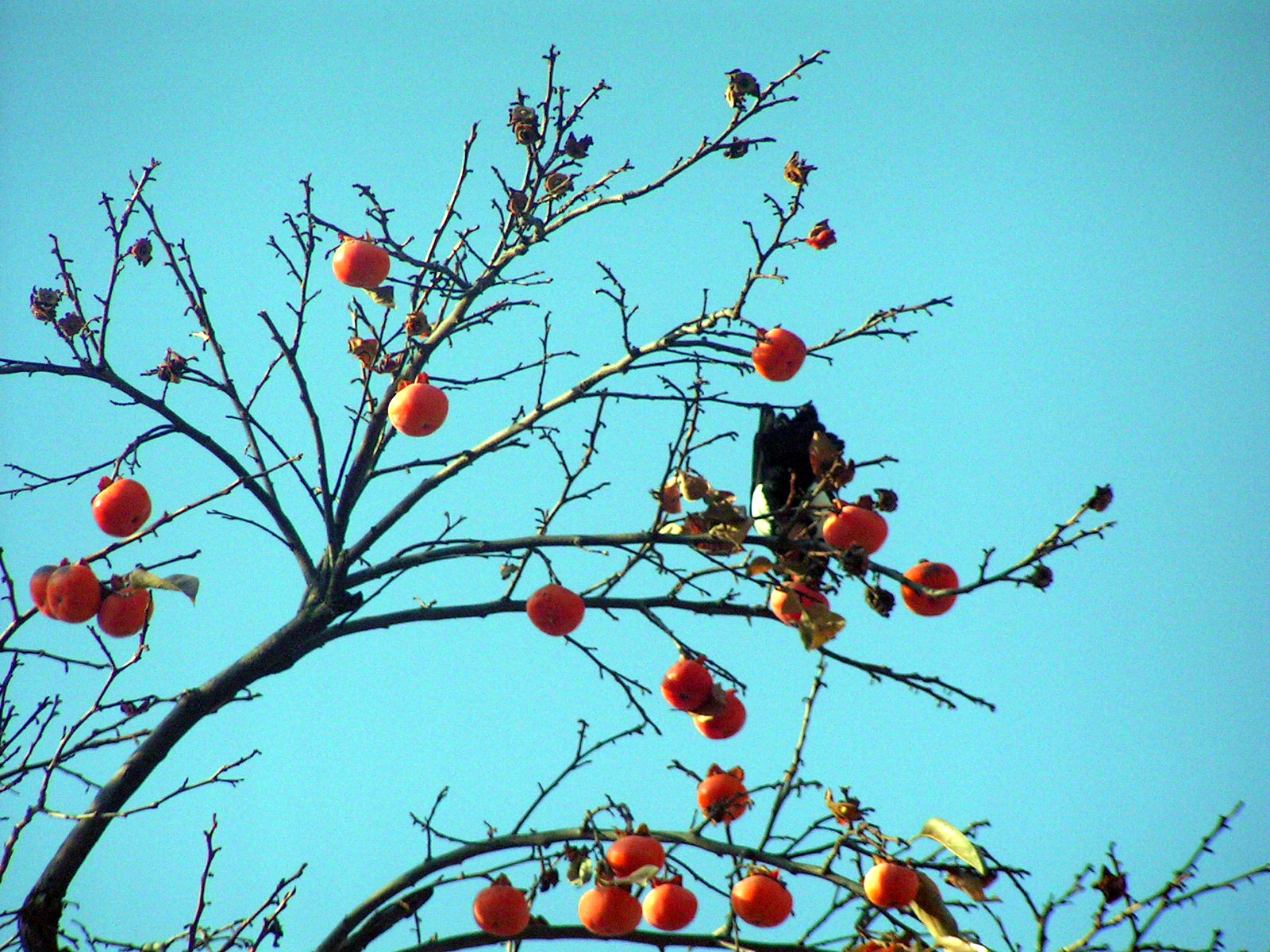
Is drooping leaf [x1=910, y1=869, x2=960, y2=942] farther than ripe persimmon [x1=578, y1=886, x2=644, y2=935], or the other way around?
ripe persimmon [x1=578, y1=886, x2=644, y2=935]

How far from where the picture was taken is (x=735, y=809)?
382cm

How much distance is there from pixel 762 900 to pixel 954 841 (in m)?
0.63

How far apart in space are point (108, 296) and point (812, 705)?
265 cm

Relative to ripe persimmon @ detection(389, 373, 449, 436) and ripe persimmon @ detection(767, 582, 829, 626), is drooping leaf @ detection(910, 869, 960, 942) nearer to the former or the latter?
ripe persimmon @ detection(767, 582, 829, 626)

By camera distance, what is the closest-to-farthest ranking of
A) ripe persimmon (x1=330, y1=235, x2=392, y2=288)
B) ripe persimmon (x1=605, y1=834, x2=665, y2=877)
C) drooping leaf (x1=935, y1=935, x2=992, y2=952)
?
drooping leaf (x1=935, y1=935, x2=992, y2=952), ripe persimmon (x1=605, y1=834, x2=665, y2=877), ripe persimmon (x1=330, y1=235, x2=392, y2=288)

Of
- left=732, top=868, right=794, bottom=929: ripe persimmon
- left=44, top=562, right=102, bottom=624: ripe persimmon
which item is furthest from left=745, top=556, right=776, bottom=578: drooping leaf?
left=44, top=562, right=102, bottom=624: ripe persimmon

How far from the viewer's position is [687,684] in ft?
12.2

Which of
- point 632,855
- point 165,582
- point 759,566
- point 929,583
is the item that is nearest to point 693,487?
point 759,566

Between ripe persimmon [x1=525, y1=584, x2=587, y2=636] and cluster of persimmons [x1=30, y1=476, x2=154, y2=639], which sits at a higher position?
cluster of persimmons [x1=30, y1=476, x2=154, y2=639]

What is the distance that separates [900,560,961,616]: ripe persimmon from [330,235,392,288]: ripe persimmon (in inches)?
79.5

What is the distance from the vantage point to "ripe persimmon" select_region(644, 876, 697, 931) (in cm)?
353

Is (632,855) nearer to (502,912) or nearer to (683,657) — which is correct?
(502,912)

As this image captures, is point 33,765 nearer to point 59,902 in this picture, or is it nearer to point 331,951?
point 59,902

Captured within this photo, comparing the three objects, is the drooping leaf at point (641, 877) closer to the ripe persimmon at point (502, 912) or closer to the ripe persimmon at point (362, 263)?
the ripe persimmon at point (502, 912)
